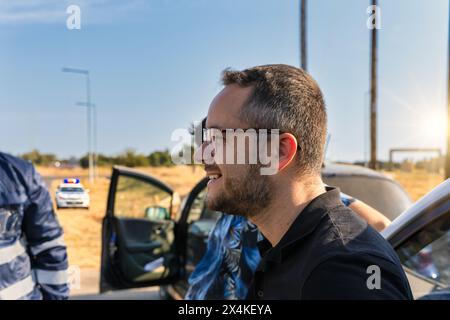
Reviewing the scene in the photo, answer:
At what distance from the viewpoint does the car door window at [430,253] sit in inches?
77.2

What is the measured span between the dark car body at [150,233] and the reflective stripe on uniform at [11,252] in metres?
1.58

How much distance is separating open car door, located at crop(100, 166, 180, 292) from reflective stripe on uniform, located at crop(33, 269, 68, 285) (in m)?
1.49

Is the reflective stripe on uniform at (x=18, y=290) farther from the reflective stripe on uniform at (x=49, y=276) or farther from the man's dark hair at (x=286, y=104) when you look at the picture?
the man's dark hair at (x=286, y=104)

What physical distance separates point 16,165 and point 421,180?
70.1 feet

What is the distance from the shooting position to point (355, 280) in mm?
1077

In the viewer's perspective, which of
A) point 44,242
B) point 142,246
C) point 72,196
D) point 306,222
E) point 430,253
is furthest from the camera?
point 142,246

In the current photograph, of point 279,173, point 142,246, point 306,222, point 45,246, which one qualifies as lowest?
point 142,246

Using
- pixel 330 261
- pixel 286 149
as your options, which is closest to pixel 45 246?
pixel 286 149

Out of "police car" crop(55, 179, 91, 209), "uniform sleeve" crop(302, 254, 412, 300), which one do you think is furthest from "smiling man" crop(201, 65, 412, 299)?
"police car" crop(55, 179, 91, 209)

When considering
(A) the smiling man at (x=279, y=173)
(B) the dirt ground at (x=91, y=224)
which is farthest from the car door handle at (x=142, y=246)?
(B) the dirt ground at (x=91, y=224)

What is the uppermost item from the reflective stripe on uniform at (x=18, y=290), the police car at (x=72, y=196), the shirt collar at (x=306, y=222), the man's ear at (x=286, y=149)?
the man's ear at (x=286, y=149)

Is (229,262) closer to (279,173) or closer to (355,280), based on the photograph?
(279,173)

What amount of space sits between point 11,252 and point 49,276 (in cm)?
28
